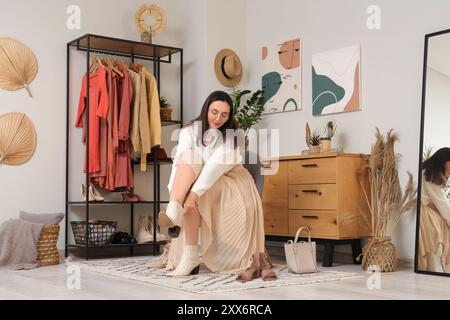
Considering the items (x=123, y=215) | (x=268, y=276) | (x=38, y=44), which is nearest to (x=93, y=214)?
(x=123, y=215)

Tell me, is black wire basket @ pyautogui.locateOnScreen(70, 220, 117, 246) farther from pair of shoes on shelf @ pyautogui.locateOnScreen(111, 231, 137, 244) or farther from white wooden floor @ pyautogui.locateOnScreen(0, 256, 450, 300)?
white wooden floor @ pyautogui.locateOnScreen(0, 256, 450, 300)

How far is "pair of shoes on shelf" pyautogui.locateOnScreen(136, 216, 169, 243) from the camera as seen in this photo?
17.4 feet

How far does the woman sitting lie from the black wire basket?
1143mm

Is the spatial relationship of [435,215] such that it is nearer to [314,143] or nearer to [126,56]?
[314,143]

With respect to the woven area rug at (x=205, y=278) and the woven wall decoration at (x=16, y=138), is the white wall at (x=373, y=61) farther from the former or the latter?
the woven wall decoration at (x=16, y=138)

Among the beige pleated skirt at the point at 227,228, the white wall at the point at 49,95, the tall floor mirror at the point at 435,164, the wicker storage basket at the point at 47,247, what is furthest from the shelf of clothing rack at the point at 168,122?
the tall floor mirror at the point at 435,164

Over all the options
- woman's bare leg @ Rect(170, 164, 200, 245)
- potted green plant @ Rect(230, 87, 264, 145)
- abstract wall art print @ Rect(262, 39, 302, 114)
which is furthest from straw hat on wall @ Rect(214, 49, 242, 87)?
woman's bare leg @ Rect(170, 164, 200, 245)

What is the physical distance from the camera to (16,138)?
495 centimetres

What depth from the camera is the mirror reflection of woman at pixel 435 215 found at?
3949 mm

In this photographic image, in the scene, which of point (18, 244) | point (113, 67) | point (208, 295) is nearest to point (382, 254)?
point (208, 295)

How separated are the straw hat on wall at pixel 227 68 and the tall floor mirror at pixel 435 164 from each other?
6.42 ft

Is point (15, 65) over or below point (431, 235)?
over

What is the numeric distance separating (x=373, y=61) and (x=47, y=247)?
2679 mm

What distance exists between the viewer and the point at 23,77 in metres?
5.01
